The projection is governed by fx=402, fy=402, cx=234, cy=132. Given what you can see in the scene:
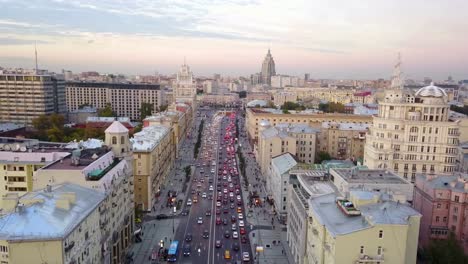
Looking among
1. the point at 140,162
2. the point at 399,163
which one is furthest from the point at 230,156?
the point at 399,163

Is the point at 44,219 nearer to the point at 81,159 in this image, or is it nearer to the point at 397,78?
the point at 81,159

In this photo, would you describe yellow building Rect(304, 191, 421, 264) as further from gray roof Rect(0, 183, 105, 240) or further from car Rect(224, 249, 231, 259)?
gray roof Rect(0, 183, 105, 240)

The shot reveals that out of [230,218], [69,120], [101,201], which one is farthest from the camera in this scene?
[69,120]

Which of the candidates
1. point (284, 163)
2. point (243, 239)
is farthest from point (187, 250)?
point (284, 163)

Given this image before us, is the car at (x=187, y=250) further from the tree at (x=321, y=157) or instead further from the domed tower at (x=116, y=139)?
the tree at (x=321, y=157)

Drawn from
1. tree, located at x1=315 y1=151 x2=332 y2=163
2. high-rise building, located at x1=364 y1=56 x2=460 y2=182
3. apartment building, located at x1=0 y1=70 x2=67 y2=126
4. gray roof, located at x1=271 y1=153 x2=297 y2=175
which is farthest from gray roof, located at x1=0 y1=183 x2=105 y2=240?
apartment building, located at x1=0 y1=70 x2=67 y2=126

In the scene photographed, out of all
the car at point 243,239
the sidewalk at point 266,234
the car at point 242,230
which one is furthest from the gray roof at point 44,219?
the car at point 242,230

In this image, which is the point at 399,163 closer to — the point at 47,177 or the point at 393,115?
the point at 393,115
